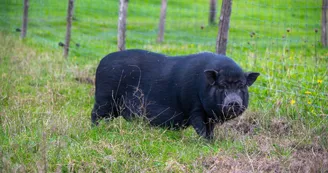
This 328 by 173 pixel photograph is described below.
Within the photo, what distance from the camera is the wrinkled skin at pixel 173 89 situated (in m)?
6.09

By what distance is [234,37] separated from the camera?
48.8 ft

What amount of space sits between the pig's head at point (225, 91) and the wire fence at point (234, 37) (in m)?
1.04

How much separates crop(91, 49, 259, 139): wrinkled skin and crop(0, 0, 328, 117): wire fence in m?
1.18

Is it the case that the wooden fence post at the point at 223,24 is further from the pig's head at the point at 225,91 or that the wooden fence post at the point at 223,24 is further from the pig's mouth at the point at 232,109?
the pig's mouth at the point at 232,109

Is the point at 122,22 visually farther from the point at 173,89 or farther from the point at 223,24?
the point at 173,89

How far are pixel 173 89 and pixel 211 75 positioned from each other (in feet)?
2.16

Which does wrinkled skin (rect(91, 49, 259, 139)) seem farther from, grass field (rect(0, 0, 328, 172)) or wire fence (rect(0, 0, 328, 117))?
wire fence (rect(0, 0, 328, 117))

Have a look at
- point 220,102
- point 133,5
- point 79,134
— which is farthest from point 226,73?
point 133,5

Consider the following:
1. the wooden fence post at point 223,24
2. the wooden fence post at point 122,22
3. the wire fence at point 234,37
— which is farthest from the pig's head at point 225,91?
the wooden fence post at point 122,22

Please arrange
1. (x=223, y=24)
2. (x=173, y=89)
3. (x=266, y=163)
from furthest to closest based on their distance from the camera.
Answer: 1. (x=223, y=24)
2. (x=173, y=89)
3. (x=266, y=163)

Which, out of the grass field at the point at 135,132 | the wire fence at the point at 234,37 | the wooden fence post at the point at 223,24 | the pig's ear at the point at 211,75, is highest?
the wooden fence post at the point at 223,24

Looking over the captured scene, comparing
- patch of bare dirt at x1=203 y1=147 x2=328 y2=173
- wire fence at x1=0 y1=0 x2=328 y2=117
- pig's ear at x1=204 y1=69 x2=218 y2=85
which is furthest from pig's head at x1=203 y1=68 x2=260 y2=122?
wire fence at x1=0 y1=0 x2=328 y2=117

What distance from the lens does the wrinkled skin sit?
609 cm

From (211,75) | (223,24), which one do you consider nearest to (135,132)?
(211,75)
